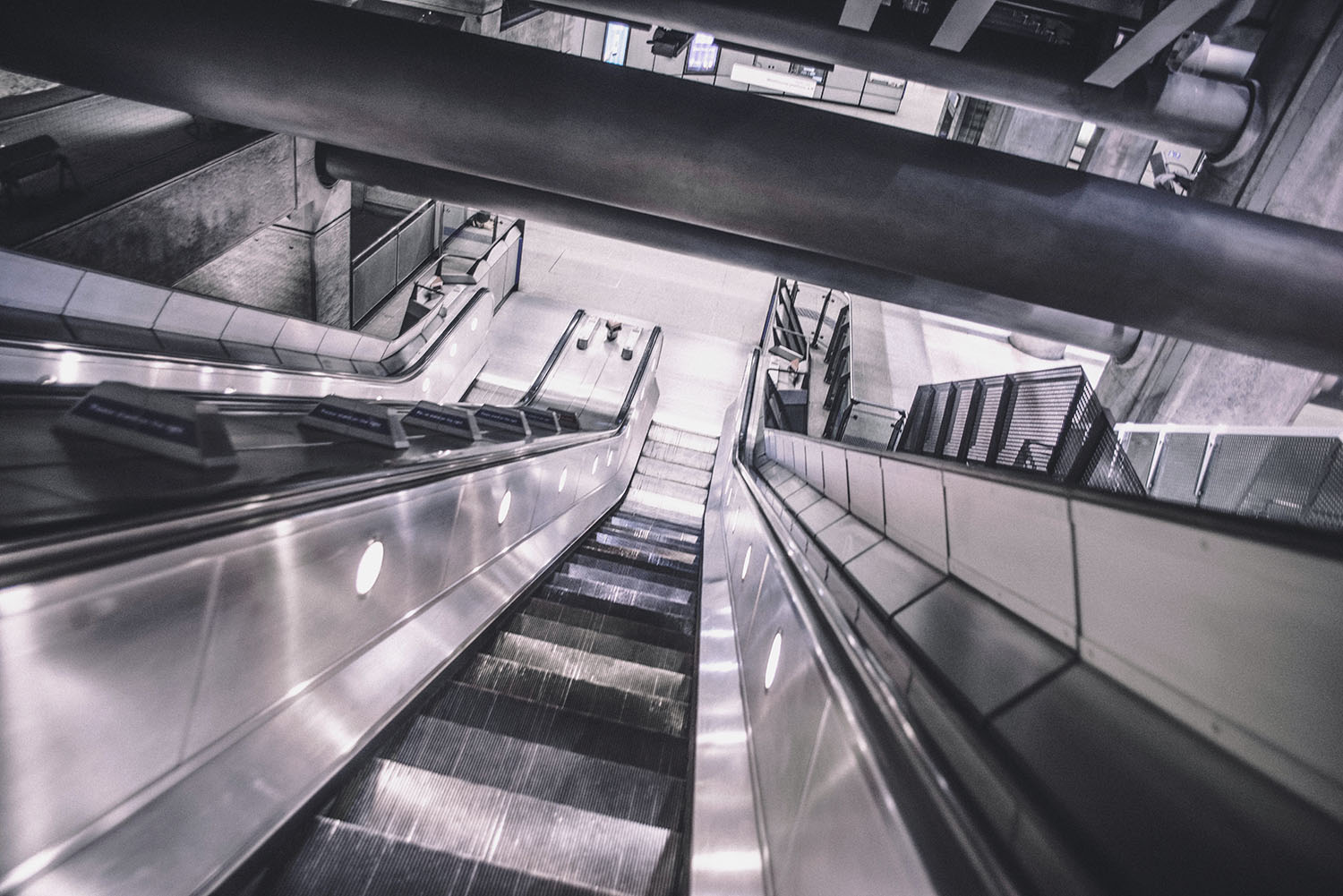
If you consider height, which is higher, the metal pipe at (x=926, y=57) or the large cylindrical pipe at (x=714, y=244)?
the metal pipe at (x=926, y=57)

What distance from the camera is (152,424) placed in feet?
7.68

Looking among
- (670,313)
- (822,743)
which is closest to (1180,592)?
(822,743)

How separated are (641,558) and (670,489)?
3.82 metres

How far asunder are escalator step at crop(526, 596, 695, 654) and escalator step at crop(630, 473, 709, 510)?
5.73 meters

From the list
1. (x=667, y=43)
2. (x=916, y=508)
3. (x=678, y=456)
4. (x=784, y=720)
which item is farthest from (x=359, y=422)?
(x=667, y=43)

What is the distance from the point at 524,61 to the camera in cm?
575

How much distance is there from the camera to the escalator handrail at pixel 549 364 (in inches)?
485

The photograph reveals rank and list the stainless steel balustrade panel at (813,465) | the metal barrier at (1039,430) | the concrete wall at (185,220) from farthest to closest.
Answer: the concrete wall at (185,220) < the stainless steel balustrade panel at (813,465) < the metal barrier at (1039,430)

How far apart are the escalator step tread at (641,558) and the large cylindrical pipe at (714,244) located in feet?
15.0

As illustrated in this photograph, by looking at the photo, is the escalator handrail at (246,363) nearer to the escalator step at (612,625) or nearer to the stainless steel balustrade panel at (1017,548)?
the escalator step at (612,625)

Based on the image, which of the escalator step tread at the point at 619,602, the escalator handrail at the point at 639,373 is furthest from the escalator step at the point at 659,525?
the escalator step tread at the point at 619,602

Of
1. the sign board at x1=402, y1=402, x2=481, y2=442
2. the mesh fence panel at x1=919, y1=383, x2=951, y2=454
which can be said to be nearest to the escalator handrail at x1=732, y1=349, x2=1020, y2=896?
the sign board at x1=402, y1=402, x2=481, y2=442

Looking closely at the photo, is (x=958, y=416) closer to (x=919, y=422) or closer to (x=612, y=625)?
(x=919, y=422)

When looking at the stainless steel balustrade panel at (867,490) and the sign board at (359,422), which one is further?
the stainless steel balustrade panel at (867,490)
